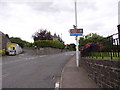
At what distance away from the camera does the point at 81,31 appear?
45.5ft

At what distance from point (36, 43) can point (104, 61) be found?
4497cm

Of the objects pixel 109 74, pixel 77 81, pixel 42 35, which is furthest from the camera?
pixel 42 35

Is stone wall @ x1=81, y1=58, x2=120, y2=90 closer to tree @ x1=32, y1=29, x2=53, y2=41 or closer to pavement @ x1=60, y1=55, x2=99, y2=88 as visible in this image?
pavement @ x1=60, y1=55, x2=99, y2=88

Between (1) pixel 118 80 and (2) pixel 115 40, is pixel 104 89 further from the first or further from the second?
(2) pixel 115 40

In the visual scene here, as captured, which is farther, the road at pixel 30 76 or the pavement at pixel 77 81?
the road at pixel 30 76

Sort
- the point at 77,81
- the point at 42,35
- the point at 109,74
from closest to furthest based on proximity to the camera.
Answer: the point at 109,74 → the point at 77,81 → the point at 42,35

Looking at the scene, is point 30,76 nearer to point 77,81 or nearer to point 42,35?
point 77,81

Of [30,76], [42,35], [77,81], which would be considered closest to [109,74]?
[77,81]

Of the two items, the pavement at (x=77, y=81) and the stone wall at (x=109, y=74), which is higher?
the stone wall at (x=109, y=74)

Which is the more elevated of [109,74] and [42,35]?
[42,35]

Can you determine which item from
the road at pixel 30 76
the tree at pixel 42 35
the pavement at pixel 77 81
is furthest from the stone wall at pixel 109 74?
the tree at pixel 42 35

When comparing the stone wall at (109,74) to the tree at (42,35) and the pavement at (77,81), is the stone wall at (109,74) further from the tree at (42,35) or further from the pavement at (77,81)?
the tree at (42,35)

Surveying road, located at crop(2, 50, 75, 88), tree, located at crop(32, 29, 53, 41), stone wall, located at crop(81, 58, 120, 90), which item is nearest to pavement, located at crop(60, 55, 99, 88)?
road, located at crop(2, 50, 75, 88)

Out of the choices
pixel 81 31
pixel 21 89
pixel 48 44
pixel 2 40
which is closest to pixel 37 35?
pixel 48 44
